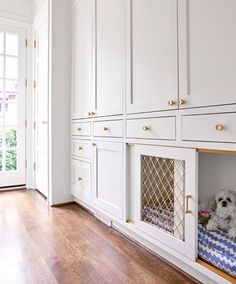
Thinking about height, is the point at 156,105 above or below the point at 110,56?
below

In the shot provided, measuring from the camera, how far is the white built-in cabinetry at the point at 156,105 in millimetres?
1109

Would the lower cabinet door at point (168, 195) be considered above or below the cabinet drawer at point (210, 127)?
below

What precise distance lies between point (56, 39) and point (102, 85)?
3.25 ft

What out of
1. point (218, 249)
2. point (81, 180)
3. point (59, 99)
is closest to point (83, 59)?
point (59, 99)

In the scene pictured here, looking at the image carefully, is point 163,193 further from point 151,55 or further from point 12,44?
point 12,44

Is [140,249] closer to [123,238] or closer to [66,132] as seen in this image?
[123,238]

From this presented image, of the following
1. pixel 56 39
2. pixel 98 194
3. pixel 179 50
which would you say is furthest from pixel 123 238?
pixel 56 39

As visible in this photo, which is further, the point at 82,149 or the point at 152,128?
the point at 82,149

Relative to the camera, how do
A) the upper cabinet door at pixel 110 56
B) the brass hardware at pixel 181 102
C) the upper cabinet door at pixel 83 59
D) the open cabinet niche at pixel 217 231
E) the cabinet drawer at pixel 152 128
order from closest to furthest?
the open cabinet niche at pixel 217 231 → the brass hardware at pixel 181 102 → the cabinet drawer at pixel 152 128 → the upper cabinet door at pixel 110 56 → the upper cabinet door at pixel 83 59

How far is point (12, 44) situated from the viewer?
323cm

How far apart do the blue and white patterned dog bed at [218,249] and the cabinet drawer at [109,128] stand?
2.89 ft

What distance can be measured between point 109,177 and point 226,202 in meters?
0.88

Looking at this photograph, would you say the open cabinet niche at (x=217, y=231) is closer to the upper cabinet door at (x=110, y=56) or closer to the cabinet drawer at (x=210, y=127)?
the cabinet drawer at (x=210, y=127)

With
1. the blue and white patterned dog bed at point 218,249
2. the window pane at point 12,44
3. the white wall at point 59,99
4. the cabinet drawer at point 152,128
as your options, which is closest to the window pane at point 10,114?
the window pane at point 12,44
